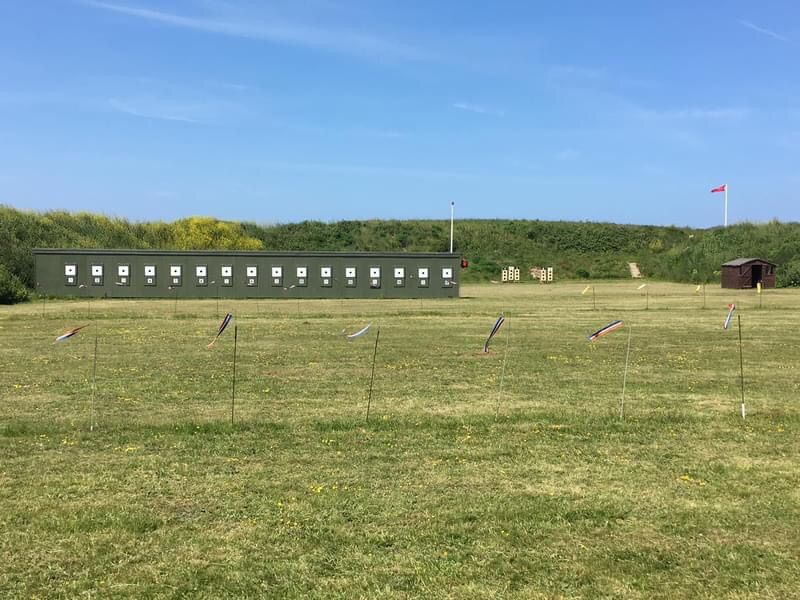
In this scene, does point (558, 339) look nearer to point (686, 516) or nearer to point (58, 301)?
point (686, 516)

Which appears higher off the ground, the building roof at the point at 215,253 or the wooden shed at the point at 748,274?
the building roof at the point at 215,253

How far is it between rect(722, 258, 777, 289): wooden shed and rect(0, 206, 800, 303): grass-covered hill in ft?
10.3

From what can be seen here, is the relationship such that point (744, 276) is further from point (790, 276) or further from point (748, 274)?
point (790, 276)

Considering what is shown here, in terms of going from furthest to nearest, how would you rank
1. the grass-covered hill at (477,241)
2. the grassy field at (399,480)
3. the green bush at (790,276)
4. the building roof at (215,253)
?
the grass-covered hill at (477,241) → the green bush at (790,276) → the building roof at (215,253) → the grassy field at (399,480)

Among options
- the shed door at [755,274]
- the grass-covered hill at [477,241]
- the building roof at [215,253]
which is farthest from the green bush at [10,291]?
the shed door at [755,274]

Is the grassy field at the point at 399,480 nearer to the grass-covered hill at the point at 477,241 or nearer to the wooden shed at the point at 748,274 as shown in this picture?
the grass-covered hill at the point at 477,241

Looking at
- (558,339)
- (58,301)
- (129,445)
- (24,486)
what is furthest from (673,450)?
(58,301)

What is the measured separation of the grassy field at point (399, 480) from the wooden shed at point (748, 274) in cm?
4380

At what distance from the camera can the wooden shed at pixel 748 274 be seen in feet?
186

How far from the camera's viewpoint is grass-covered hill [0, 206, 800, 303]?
6222cm

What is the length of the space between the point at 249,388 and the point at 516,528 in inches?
331

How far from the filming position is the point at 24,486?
24.4ft

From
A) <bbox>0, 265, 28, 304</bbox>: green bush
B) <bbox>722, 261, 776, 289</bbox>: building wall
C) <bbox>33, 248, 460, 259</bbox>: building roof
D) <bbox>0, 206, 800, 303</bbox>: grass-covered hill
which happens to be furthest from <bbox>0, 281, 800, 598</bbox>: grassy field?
<bbox>722, 261, 776, 289</bbox>: building wall

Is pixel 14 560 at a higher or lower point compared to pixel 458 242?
lower
